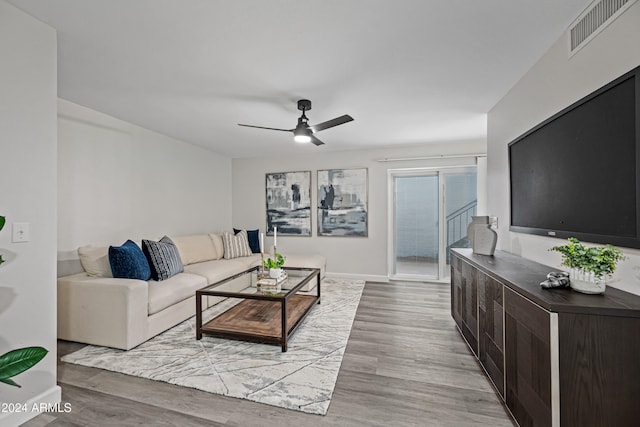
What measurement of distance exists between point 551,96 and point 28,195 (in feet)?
11.6

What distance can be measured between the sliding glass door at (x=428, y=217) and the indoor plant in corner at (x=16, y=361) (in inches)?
180

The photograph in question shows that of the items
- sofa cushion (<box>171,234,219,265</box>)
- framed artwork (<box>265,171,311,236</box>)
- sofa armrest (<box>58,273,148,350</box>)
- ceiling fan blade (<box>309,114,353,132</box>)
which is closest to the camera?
sofa armrest (<box>58,273,148,350</box>)

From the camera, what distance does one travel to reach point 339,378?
206cm

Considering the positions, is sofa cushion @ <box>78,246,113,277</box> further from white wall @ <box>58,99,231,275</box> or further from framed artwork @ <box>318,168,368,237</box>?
framed artwork @ <box>318,168,368,237</box>

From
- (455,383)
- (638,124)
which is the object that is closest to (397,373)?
(455,383)

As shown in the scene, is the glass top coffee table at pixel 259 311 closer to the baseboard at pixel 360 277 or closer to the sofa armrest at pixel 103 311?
the sofa armrest at pixel 103 311

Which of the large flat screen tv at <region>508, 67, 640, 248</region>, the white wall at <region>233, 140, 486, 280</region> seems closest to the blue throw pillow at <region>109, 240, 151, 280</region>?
the white wall at <region>233, 140, 486, 280</region>

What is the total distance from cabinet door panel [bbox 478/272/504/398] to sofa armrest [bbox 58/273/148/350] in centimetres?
290

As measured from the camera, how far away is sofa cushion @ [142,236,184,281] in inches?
119

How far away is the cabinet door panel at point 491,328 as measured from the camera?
69.3 inches

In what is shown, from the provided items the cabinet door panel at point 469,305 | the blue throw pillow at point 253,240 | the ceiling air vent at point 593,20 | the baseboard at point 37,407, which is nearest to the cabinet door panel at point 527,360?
the cabinet door panel at point 469,305

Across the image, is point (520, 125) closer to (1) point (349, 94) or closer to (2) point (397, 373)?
(1) point (349, 94)

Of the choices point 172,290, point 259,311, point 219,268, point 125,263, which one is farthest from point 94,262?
point 259,311

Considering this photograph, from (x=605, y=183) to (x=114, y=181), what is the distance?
176 inches
